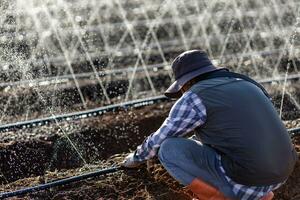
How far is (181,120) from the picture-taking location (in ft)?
12.4

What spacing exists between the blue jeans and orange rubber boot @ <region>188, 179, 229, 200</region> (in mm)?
26

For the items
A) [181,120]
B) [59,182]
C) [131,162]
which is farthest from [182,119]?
[59,182]

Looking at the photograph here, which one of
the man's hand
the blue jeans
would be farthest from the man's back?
the man's hand

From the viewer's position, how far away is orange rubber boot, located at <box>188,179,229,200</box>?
3.90 metres

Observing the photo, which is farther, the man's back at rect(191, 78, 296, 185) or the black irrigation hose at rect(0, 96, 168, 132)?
the black irrigation hose at rect(0, 96, 168, 132)

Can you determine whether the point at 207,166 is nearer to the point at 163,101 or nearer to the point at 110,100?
the point at 163,101

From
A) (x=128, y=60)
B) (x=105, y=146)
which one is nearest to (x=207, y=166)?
(x=105, y=146)

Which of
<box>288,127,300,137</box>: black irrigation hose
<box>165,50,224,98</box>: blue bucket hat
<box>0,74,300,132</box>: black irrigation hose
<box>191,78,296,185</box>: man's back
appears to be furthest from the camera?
<box>0,74,300,132</box>: black irrigation hose

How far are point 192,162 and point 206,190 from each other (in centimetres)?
23

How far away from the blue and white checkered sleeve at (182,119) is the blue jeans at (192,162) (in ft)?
0.20

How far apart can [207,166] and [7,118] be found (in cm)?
415

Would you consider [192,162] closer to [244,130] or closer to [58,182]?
[244,130]

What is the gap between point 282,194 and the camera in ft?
15.1

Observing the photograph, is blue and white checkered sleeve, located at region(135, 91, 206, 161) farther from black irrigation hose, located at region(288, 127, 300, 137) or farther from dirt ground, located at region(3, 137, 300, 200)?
black irrigation hose, located at region(288, 127, 300, 137)
